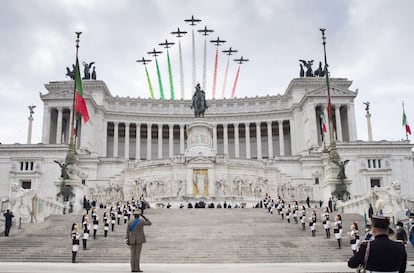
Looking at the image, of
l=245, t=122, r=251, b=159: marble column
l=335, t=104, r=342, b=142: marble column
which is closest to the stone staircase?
l=335, t=104, r=342, b=142: marble column

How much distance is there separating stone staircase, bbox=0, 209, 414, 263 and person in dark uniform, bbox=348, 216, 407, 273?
13.1 m

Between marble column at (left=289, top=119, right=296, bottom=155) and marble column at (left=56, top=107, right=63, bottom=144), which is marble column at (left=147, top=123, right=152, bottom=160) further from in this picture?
marble column at (left=289, top=119, right=296, bottom=155)

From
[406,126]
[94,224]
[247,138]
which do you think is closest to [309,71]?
[247,138]

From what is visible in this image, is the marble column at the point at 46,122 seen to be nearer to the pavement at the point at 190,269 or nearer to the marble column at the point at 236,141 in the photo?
the marble column at the point at 236,141

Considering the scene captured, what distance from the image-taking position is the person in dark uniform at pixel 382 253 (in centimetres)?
586

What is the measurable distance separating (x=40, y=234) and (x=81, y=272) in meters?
11.9

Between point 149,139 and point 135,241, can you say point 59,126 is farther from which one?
point 135,241

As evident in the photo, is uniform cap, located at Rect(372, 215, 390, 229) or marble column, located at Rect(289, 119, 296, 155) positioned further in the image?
marble column, located at Rect(289, 119, 296, 155)

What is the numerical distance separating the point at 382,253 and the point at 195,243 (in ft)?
54.4

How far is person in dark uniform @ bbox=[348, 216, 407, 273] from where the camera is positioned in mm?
5859

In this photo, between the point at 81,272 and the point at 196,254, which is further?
the point at 196,254

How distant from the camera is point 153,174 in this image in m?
52.5

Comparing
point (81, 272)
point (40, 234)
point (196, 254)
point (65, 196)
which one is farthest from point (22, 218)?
point (81, 272)

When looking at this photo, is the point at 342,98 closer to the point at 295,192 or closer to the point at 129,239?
the point at 295,192
